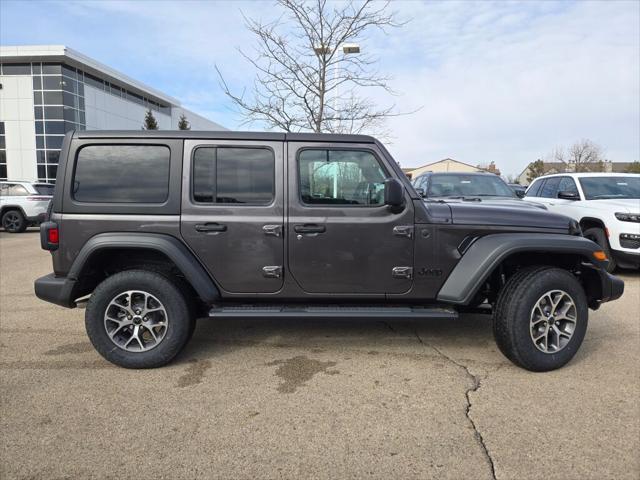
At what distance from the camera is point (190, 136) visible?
3.58 meters

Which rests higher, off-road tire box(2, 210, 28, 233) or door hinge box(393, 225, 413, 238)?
door hinge box(393, 225, 413, 238)

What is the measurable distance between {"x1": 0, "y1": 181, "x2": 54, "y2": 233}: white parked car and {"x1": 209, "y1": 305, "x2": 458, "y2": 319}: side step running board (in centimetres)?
1305

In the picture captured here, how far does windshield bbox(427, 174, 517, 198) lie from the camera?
710cm

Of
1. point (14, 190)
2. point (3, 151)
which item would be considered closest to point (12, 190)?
point (14, 190)

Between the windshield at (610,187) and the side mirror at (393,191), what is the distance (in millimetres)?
5862

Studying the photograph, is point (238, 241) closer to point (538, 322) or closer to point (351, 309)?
point (351, 309)

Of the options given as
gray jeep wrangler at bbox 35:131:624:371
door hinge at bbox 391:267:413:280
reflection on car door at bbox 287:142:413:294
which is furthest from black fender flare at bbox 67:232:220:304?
door hinge at bbox 391:267:413:280

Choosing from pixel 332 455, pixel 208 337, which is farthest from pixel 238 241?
pixel 332 455

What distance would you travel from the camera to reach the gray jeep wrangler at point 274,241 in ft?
11.3

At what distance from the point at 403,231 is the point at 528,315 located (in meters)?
1.15

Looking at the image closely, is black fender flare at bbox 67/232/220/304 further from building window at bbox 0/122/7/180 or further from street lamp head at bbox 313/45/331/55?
building window at bbox 0/122/7/180

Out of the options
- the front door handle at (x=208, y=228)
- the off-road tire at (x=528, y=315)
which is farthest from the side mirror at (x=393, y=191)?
the front door handle at (x=208, y=228)

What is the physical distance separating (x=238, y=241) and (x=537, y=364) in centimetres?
255

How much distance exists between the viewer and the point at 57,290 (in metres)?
3.47
